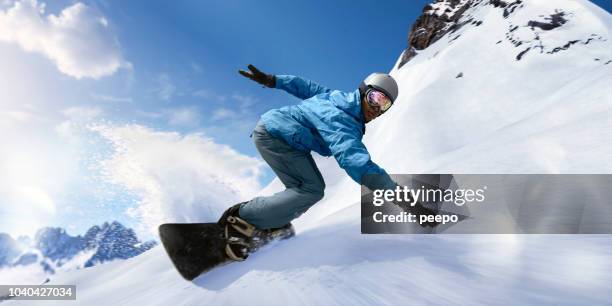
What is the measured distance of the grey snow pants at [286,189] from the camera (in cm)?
251

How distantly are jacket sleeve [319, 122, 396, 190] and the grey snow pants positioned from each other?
463 mm

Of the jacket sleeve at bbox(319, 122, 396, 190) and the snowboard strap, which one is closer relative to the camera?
the jacket sleeve at bbox(319, 122, 396, 190)

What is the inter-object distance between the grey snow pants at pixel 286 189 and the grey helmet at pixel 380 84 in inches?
25.7

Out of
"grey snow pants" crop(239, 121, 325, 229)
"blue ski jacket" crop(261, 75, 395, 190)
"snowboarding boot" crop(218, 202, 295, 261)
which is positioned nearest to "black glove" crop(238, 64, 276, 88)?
"blue ski jacket" crop(261, 75, 395, 190)

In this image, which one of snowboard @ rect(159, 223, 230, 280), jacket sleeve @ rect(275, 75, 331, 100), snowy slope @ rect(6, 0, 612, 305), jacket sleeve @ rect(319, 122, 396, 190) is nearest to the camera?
snowy slope @ rect(6, 0, 612, 305)

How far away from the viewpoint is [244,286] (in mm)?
1748

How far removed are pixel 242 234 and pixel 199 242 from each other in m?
0.32

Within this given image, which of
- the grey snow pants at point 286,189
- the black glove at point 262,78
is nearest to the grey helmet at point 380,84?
the grey snow pants at point 286,189

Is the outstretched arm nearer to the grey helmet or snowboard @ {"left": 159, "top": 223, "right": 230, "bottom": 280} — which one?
the grey helmet

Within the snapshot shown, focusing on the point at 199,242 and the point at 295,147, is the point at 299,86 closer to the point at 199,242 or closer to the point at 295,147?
the point at 295,147

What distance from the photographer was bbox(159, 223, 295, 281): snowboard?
7.75 ft

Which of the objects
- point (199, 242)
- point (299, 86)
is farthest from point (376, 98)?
point (199, 242)

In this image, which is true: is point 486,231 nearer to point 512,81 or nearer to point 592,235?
point 592,235

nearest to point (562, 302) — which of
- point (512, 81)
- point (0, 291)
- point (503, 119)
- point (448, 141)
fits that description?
point (0, 291)
